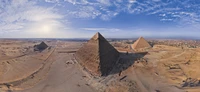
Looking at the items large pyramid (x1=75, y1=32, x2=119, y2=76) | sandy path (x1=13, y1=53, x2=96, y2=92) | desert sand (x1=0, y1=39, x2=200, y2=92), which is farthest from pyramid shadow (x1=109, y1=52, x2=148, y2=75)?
sandy path (x1=13, y1=53, x2=96, y2=92)

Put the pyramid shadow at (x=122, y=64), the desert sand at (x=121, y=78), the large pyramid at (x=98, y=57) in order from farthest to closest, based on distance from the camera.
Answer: the pyramid shadow at (x=122, y=64) < the large pyramid at (x=98, y=57) < the desert sand at (x=121, y=78)

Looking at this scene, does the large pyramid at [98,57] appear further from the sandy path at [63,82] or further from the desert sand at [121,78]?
the sandy path at [63,82]

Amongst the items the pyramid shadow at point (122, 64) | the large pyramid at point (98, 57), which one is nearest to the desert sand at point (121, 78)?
the pyramid shadow at point (122, 64)

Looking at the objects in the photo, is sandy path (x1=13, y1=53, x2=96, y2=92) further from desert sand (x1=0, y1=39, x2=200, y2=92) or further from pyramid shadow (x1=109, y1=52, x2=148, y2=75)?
pyramid shadow (x1=109, y1=52, x2=148, y2=75)

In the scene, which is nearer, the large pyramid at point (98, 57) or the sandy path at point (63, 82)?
the sandy path at point (63, 82)

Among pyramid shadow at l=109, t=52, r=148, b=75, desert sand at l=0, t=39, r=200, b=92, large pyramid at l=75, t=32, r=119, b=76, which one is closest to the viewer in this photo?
desert sand at l=0, t=39, r=200, b=92

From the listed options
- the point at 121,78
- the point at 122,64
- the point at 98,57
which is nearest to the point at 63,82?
the point at 98,57
